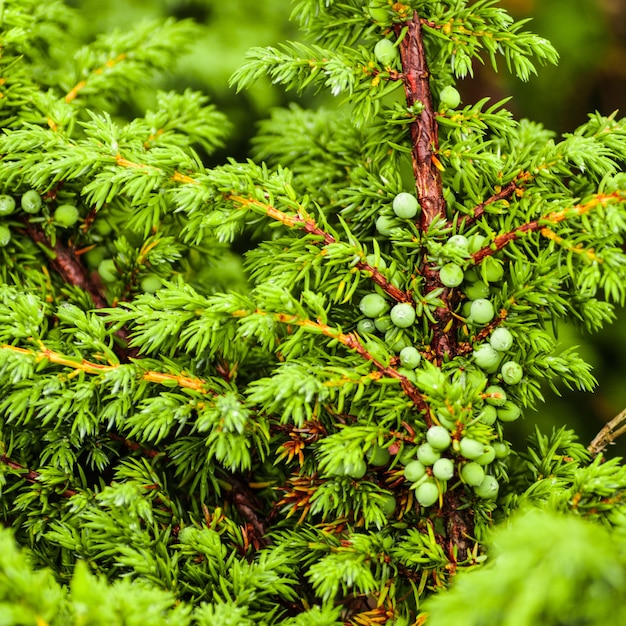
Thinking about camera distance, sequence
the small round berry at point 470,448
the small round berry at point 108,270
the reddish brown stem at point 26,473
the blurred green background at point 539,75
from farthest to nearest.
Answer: the blurred green background at point 539,75
the small round berry at point 108,270
the reddish brown stem at point 26,473
the small round berry at point 470,448

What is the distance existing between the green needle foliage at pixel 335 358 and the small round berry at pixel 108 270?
4 centimetres

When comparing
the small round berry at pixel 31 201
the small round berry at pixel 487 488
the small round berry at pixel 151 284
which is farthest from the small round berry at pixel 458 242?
the small round berry at pixel 31 201

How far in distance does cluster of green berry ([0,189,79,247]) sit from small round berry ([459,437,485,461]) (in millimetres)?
491

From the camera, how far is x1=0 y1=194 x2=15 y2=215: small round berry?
724 millimetres

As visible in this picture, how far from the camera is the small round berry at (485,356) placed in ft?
2.02

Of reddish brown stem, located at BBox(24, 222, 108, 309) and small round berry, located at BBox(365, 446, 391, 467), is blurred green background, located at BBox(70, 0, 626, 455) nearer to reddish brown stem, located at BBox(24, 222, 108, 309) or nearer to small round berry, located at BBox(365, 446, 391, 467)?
reddish brown stem, located at BBox(24, 222, 108, 309)

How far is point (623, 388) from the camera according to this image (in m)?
1.78

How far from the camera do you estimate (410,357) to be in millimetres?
608

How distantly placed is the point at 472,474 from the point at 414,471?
51 mm

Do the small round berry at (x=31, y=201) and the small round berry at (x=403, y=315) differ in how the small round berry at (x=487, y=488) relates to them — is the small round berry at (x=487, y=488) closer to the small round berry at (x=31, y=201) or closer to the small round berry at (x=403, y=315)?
the small round berry at (x=403, y=315)

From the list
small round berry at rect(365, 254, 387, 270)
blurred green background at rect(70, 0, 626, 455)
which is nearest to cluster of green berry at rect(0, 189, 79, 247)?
small round berry at rect(365, 254, 387, 270)

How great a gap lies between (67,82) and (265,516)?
2.00ft

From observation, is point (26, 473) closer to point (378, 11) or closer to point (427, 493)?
point (427, 493)

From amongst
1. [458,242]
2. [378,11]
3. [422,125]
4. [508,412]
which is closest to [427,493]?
[508,412]
